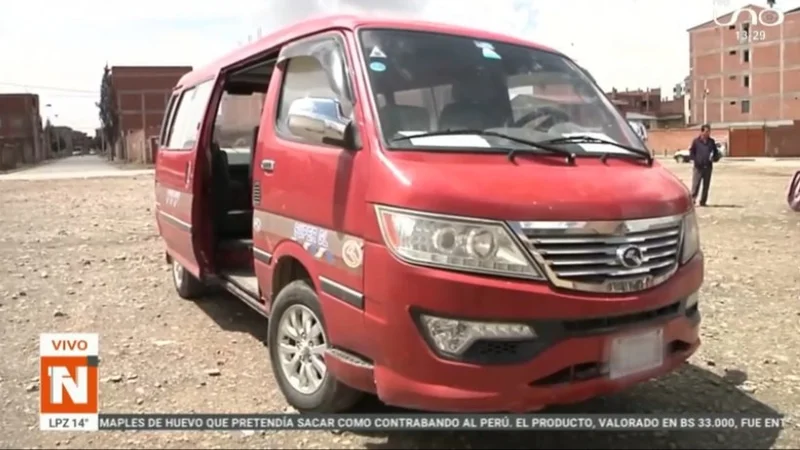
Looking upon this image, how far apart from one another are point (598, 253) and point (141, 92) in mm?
70001

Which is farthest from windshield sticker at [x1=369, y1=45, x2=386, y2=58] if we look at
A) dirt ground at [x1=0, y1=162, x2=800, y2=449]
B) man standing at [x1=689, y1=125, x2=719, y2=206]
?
man standing at [x1=689, y1=125, x2=719, y2=206]

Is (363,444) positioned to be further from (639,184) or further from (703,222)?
(703,222)

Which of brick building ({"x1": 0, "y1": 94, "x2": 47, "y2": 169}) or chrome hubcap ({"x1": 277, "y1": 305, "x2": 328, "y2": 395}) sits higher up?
brick building ({"x1": 0, "y1": 94, "x2": 47, "y2": 169})

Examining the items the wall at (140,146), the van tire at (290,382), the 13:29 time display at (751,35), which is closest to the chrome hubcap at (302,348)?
the van tire at (290,382)

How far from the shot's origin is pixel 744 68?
71.6 meters

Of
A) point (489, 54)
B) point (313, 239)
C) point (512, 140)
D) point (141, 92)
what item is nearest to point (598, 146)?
point (512, 140)

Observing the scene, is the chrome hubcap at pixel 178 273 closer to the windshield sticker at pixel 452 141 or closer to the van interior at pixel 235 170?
the van interior at pixel 235 170

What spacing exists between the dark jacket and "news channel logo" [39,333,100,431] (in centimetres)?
1329

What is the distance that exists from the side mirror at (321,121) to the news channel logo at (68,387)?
190cm

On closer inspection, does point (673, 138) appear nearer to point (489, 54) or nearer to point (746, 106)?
point (746, 106)

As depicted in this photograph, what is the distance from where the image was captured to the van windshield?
3.42 m

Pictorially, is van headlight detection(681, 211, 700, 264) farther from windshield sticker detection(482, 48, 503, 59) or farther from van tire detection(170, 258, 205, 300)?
van tire detection(170, 258, 205, 300)

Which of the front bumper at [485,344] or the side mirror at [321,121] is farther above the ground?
the side mirror at [321,121]

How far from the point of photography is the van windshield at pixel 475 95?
3.42 metres
